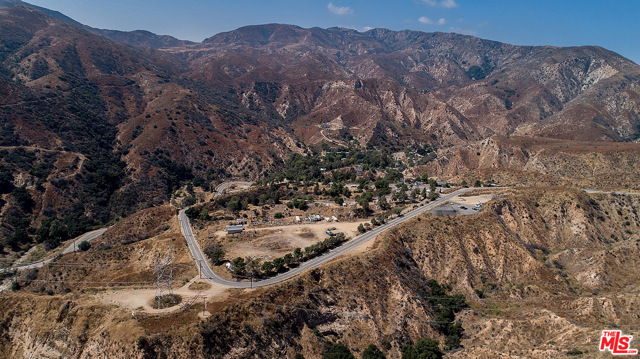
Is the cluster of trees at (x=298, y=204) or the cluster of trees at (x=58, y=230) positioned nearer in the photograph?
the cluster of trees at (x=58, y=230)

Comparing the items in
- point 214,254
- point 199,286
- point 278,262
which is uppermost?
point 214,254

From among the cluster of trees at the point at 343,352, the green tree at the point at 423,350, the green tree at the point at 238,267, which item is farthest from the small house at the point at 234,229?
the green tree at the point at 423,350

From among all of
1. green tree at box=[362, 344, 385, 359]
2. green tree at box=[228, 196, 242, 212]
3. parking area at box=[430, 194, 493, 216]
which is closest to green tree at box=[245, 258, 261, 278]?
green tree at box=[362, 344, 385, 359]

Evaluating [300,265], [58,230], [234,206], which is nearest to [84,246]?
[58,230]

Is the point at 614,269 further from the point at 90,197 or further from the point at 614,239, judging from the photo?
the point at 90,197

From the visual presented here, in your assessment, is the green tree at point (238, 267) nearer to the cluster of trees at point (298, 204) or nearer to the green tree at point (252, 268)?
the green tree at point (252, 268)

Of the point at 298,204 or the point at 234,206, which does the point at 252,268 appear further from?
the point at 298,204

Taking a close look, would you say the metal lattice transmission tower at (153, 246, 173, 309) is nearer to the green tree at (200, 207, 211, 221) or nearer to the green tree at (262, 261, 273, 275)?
the green tree at (262, 261, 273, 275)
